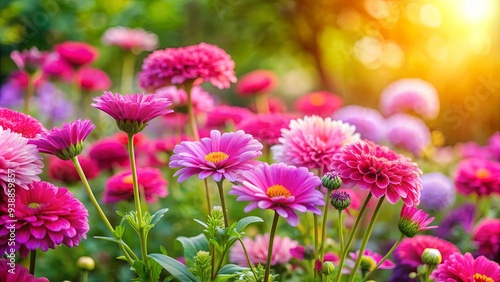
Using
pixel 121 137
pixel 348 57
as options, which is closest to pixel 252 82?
pixel 121 137

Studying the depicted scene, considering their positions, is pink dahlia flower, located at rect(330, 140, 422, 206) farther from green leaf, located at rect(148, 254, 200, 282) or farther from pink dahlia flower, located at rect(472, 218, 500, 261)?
pink dahlia flower, located at rect(472, 218, 500, 261)

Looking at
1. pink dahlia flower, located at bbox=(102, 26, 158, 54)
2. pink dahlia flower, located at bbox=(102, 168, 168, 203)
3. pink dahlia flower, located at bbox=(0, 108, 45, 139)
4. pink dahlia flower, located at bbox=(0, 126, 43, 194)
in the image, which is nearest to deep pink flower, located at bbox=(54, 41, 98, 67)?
pink dahlia flower, located at bbox=(102, 26, 158, 54)

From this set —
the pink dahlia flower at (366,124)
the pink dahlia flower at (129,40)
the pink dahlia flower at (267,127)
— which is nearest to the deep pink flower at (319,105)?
the pink dahlia flower at (366,124)

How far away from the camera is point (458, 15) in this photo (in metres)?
4.15

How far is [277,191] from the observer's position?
0.98m

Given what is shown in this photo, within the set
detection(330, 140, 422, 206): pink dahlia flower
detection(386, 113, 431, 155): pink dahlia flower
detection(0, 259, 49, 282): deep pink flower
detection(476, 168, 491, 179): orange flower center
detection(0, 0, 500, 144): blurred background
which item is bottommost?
detection(0, 259, 49, 282): deep pink flower

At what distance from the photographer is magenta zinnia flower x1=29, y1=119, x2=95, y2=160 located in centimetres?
98

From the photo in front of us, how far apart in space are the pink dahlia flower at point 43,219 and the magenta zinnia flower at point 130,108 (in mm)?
173

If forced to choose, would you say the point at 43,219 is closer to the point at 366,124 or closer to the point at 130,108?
the point at 130,108

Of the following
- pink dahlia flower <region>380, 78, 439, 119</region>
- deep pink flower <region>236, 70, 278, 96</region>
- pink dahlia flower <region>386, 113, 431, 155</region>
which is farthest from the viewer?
pink dahlia flower <region>380, 78, 439, 119</region>

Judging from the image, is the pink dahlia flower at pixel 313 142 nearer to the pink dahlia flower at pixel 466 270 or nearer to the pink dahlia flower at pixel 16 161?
the pink dahlia flower at pixel 466 270

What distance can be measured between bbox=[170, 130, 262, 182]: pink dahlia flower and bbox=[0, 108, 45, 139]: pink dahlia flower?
0.30 metres

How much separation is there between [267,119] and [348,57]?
3801 mm

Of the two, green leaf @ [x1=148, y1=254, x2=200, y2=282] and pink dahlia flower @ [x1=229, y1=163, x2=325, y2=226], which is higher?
pink dahlia flower @ [x1=229, y1=163, x2=325, y2=226]
